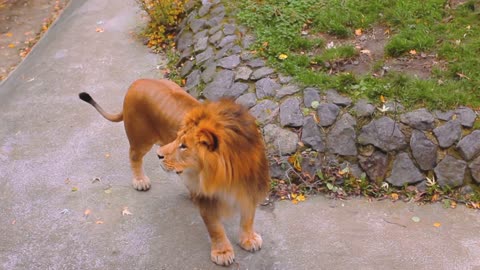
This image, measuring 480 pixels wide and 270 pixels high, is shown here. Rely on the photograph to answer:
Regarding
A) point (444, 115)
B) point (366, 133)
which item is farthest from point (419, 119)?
point (366, 133)

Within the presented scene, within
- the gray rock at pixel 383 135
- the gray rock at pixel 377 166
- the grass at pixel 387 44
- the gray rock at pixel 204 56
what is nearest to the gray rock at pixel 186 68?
the gray rock at pixel 204 56

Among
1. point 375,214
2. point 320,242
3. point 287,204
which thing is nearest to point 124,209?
point 287,204

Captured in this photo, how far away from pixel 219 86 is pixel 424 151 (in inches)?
80.9

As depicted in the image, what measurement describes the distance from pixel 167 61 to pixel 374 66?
2.57 m

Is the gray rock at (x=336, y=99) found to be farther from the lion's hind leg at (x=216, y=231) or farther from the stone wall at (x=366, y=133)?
the lion's hind leg at (x=216, y=231)

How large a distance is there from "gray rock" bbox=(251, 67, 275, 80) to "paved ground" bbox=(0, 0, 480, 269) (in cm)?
130

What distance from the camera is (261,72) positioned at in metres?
5.30

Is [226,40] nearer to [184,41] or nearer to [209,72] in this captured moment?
[209,72]

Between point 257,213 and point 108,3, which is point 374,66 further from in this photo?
point 108,3

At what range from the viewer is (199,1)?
6891 millimetres

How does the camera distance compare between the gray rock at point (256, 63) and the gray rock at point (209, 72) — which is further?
the gray rock at point (209, 72)

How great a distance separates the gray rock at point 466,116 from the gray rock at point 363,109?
27.6 inches

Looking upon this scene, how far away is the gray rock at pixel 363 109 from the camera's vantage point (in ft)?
15.3

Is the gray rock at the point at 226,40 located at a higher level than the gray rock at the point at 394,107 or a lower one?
lower
